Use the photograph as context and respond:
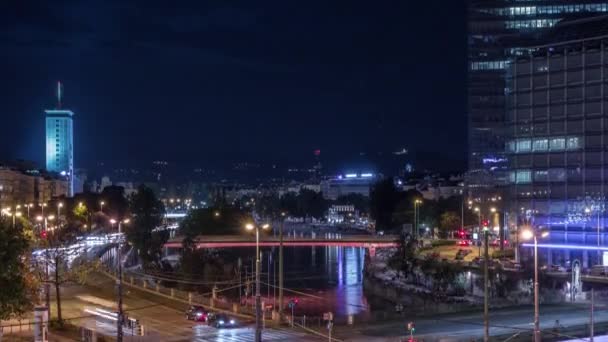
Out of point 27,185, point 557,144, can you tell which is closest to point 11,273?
point 557,144

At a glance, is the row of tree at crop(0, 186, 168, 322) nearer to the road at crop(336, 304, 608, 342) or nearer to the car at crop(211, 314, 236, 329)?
the car at crop(211, 314, 236, 329)

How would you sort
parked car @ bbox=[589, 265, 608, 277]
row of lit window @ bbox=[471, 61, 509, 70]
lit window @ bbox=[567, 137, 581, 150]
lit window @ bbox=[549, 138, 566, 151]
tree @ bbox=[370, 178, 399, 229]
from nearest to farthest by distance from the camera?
1. parked car @ bbox=[589, 265, 608, 277]
2. lit window @ bbox=[567, 137, 581, 150]
3. lit window @ bbox=[549, 138, 566, 151]
4. row of lit window @ bbox=[471, 61, 509, 70]
5. tree @ bbox=[370, 178, 399, 229]

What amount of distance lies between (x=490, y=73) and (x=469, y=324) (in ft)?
320

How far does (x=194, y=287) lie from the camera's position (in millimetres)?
74250

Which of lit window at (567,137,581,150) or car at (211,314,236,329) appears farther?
lit window at (567,137,581,150)

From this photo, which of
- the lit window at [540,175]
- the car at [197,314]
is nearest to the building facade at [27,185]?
the lit window at [540,175]

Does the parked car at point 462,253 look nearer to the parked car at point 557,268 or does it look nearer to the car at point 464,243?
the car at point 464,243

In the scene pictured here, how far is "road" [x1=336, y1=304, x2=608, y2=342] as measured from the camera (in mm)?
39094

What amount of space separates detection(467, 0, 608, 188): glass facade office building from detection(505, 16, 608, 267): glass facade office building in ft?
124

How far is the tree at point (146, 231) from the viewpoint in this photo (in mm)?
92562

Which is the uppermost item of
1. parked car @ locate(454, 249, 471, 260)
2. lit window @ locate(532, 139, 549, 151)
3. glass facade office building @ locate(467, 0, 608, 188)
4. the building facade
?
glass facade office building @ locate(467, 0, 608, 188)

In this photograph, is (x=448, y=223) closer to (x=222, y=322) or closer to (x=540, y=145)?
(x=540, y=145)

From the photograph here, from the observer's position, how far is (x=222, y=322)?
4281 centimetres

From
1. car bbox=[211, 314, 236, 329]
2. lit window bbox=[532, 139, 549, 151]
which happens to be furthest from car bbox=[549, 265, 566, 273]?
car bbox=[211, 314, 236, 329]
